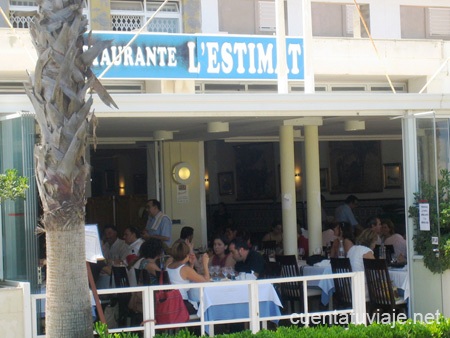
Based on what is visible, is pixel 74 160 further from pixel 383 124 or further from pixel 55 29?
pixel 383 124

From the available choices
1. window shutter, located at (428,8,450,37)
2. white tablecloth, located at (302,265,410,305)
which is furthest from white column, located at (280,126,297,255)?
window shutter, located at (428,8,450,37)

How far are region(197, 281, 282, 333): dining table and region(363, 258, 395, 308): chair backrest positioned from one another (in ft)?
4.99

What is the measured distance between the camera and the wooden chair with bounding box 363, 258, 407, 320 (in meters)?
11.2

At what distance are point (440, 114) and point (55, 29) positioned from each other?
6280 millimetres

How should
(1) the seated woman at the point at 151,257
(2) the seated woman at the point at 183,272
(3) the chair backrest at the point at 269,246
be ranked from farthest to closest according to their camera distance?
(3) the chair backrest at the point at 269,246 < (1) the seated woman at the point at 151,257 < (2) the seated woman at the point at 183,272

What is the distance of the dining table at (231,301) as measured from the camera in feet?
34.0

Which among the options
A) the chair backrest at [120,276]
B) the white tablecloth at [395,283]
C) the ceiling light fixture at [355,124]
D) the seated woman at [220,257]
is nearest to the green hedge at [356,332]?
the chair backrest at [120,276]

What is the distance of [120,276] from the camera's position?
11.6 meters

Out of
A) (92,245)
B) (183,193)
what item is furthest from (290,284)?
(183,193)

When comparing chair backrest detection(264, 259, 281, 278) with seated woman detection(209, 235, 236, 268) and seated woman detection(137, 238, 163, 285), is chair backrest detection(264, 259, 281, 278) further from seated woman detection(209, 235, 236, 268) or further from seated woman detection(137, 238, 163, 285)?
seated woman detection(137, 238, 163, 285)

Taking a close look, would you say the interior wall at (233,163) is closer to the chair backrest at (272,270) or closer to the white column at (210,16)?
the white column at (210,16)

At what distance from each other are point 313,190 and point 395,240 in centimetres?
158

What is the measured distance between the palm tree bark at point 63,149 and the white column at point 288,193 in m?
7.10

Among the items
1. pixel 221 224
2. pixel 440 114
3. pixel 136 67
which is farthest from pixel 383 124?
pixel 221 224
